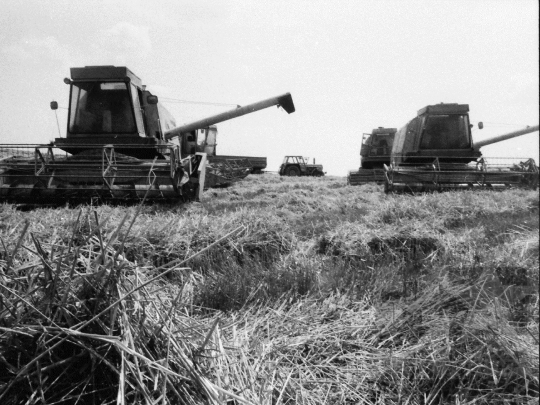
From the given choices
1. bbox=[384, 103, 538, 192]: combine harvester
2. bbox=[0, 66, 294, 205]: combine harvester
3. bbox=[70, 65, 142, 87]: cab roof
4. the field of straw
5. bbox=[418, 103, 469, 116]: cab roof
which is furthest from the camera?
bbox=[418, 103, 469, 116]: cab roof

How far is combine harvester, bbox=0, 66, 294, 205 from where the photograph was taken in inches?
269

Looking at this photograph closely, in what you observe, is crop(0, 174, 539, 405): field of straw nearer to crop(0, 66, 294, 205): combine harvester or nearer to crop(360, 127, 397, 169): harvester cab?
crop(0, 66, 294, 205): combine harvester

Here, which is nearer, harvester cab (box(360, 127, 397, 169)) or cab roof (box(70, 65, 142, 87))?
cab roof (box(70, 65, 142, 87))

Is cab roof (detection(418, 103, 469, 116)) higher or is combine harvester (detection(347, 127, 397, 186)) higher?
cab roof (detection(418, 103, 469, 116))

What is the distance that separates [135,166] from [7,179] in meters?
2.22

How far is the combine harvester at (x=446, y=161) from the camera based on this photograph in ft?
32.2

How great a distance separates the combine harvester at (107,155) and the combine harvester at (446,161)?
385 centimetres

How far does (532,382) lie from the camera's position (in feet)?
4.46

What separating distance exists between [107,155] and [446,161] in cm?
975

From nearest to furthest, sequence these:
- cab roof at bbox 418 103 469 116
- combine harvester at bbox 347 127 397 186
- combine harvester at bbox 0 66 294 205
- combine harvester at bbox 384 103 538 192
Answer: combine harvester at bbox 0 66 294 205, combine harvester at bbox 384 103 538 192, cab roof at bbox 418 103 469 116, combine harvester at bbox 347 127 397 186

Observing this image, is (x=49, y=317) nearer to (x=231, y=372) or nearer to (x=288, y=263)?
(x=231, y=372)

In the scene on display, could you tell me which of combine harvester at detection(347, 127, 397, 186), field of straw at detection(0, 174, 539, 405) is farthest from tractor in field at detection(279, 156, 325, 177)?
field of straw at detection(0, 174, 539, 405)

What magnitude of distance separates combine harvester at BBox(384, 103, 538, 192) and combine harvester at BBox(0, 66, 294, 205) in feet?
12.6

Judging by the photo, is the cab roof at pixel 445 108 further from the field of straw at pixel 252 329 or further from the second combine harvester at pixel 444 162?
the field of straw at pixel 252 329
